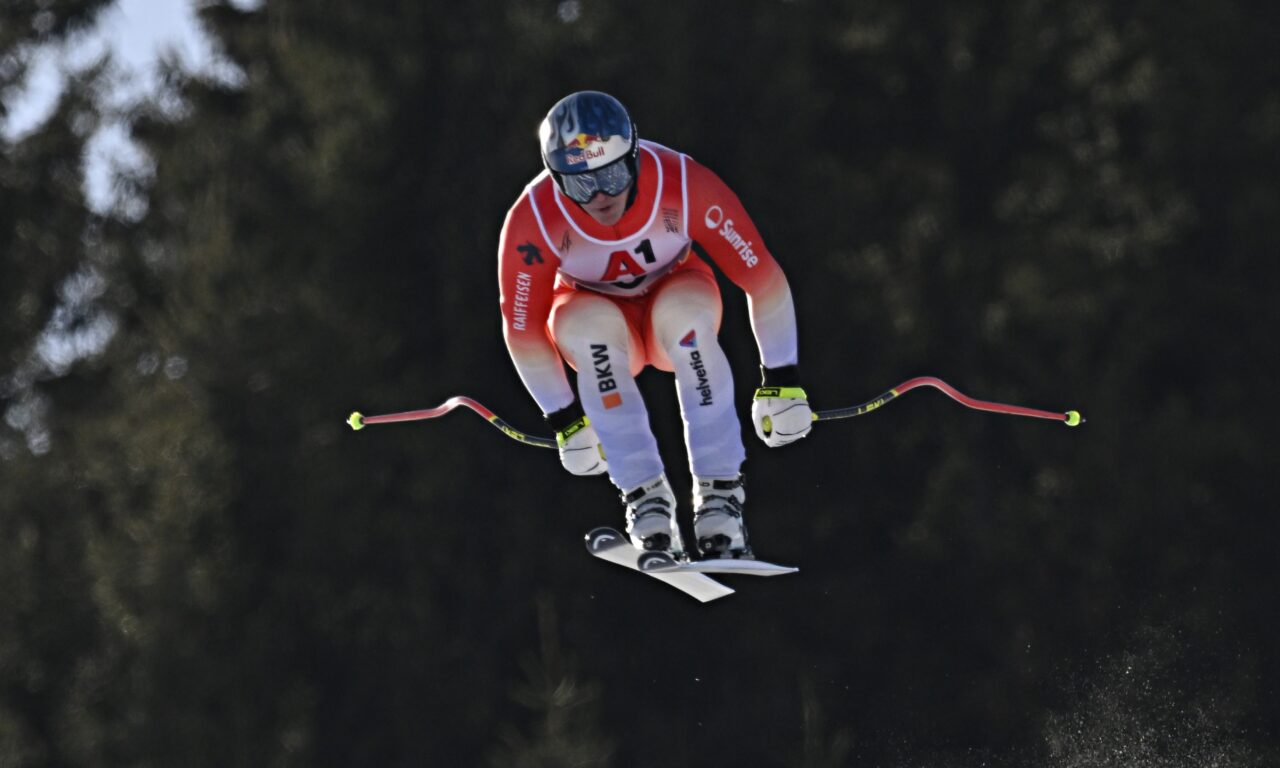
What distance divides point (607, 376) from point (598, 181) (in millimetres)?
1044

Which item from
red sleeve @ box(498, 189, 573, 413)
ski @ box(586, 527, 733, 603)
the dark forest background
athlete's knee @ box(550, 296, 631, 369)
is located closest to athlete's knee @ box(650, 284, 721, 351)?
athlete's knee @ box(550, 296, 631, 369)

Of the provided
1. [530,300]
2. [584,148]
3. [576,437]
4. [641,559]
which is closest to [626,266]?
[530,300]

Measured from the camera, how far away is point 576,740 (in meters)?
30.8

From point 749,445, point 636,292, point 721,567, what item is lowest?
point 749,445

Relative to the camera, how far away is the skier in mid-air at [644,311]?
1304 centimetres

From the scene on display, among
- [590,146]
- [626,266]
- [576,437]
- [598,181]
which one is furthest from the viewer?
[576,437]

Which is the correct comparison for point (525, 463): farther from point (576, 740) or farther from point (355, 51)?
point (355, 51)

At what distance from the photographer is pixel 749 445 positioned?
95.9ft

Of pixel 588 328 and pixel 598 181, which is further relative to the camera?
pixel 588 328

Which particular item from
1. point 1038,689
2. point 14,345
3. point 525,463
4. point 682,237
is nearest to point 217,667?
point 525,463

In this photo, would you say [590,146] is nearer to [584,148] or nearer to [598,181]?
[584,148]

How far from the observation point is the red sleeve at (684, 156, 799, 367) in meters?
13.1

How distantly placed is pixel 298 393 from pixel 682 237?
19.8 metres

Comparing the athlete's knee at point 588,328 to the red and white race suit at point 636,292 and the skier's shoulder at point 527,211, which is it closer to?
the red and white race suit at point 636,292
